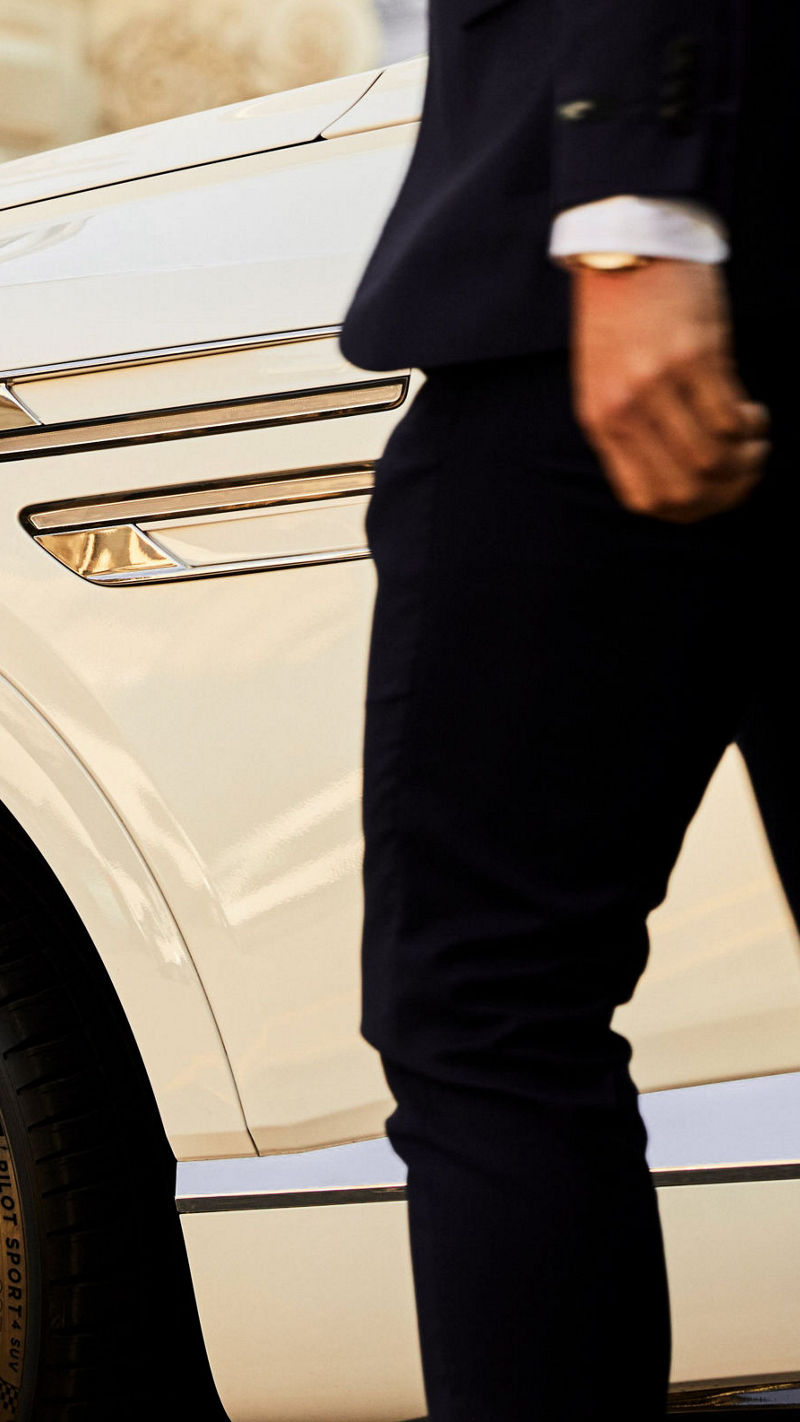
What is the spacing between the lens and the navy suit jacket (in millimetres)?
611

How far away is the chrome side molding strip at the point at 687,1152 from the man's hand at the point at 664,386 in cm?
66

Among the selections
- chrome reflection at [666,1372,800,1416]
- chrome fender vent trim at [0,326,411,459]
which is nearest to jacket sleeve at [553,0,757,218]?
chrome fender vent trim at [0,326,411,459]

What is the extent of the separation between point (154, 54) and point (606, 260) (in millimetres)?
3273

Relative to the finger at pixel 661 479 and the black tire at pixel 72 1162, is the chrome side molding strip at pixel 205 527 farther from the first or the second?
the finger at pixel 661 479

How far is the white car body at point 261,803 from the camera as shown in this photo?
1.17m

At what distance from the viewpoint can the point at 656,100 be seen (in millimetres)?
613

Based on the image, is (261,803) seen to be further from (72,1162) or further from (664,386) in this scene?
(664,386)

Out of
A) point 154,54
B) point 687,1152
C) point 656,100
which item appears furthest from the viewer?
point 154,54

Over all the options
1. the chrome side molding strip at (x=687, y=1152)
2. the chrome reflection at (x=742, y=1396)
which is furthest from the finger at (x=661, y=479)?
the chrome reflection at (x=742, y=1396)

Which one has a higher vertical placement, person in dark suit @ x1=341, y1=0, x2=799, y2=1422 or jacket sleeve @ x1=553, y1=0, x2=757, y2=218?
jacket sleeve @ x1=553, y1=0, x2=757, y2=218

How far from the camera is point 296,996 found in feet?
4.00

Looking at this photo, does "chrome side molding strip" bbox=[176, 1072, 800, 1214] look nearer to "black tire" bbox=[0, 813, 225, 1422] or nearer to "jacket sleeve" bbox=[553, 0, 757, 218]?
"black tire" bbox=[0, 813, 225, 1422]

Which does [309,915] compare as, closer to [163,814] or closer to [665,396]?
[163,814]

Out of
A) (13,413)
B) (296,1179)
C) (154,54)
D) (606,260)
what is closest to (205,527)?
(13,413)
